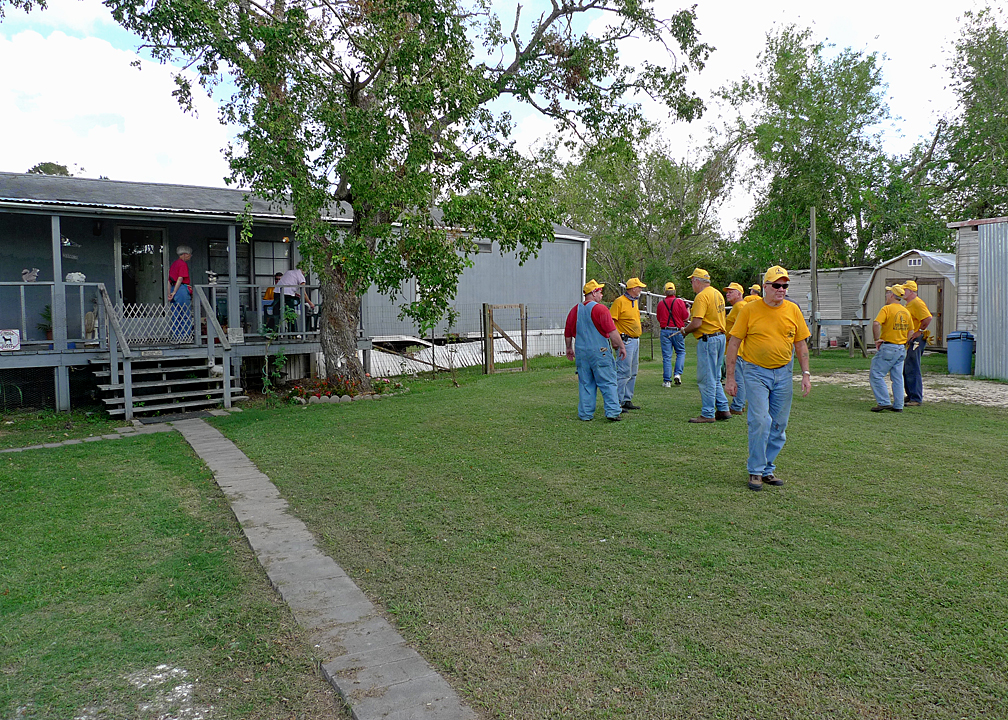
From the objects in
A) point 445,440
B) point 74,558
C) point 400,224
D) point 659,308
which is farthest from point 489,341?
point 74,558

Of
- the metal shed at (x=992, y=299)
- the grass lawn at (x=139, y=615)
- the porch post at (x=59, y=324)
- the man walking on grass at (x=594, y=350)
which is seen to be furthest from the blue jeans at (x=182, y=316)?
the metal shed at (x=992, y=299)

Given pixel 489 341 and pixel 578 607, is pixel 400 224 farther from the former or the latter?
pixel 578 607

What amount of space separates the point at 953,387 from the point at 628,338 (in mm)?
6168

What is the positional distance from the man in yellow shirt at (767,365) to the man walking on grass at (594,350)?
269 cm

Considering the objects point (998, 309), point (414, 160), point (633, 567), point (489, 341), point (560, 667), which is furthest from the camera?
point (489, 341)

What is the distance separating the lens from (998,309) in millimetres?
13242

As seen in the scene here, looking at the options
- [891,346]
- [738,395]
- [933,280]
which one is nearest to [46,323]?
[738,395]

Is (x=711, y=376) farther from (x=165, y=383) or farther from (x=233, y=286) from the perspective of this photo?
(x=233, y=286)

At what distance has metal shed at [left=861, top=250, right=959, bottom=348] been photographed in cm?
1875

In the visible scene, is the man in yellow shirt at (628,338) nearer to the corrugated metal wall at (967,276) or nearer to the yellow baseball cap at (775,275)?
the yellow baseball cap at (775,275)

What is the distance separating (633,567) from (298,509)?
278 cm

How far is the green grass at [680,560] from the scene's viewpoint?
3.10 meters

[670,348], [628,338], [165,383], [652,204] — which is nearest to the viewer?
[628,338]

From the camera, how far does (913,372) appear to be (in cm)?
1034
